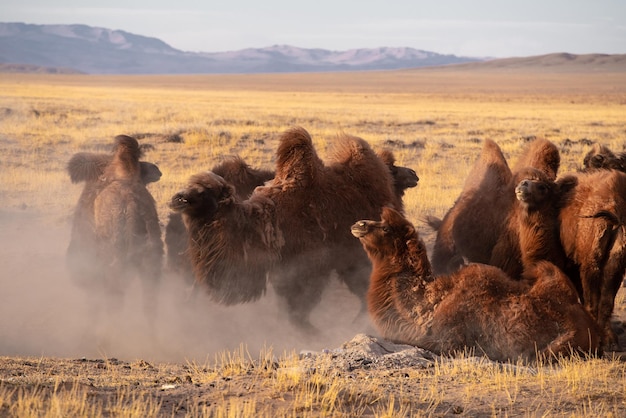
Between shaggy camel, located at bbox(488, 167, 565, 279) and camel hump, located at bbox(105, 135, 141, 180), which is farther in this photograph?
camel hump, located at bbox(105, 135, 141, 180)

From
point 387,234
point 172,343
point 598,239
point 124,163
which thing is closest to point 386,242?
point 387,234

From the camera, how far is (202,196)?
23.1 ft

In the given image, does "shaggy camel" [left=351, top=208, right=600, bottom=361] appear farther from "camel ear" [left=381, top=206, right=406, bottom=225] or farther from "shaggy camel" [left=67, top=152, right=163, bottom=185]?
"shaggy camel" [left=67, top=152, right=163, bottom=185]

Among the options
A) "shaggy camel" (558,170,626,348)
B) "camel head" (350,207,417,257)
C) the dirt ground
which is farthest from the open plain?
"camel head" (350,207,417,257)

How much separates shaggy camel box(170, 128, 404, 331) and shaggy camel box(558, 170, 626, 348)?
2085 mm

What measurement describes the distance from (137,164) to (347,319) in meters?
2.93

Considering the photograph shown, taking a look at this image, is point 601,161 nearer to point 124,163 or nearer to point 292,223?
point 292,223

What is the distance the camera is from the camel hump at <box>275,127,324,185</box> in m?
8.06

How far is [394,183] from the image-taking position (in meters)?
9.58

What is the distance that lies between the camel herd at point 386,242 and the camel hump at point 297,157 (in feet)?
→ 0.04

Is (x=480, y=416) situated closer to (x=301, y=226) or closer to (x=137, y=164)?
(x=301, y=226)

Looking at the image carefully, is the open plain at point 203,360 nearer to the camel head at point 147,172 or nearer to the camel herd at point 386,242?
the camel herd at point 386,242

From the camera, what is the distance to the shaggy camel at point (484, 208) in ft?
27.8

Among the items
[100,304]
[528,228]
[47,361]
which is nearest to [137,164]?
[100,304]
